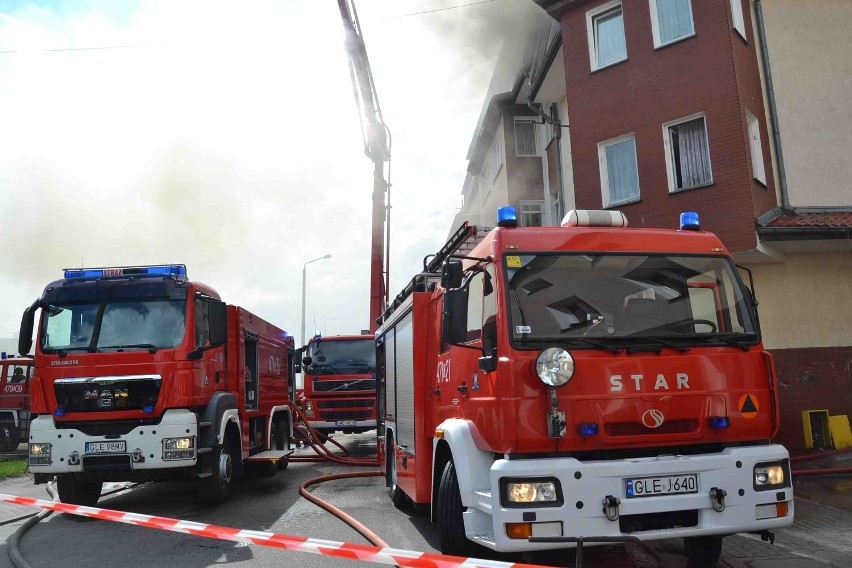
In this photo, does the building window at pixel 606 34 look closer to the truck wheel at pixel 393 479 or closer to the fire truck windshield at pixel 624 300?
the truck wheel at pixel 393 479

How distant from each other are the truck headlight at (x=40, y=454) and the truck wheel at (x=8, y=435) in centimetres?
974

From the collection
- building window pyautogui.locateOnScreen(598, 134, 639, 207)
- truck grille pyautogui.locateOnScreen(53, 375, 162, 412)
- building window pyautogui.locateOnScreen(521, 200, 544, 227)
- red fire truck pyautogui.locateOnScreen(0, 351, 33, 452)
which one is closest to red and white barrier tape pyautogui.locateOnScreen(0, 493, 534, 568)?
truck grille pyautogui.locateOnScreen(53, 375, 162, 412)

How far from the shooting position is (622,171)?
13797 millimetres

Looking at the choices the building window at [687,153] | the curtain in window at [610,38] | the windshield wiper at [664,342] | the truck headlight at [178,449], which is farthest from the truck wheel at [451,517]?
the curtain in window at [610,38]

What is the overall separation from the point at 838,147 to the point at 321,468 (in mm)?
11285

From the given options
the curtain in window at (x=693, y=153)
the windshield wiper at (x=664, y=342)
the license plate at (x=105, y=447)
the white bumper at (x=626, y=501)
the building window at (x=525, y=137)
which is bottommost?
the white bumper at (x=626, y=501)

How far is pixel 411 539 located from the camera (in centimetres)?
651

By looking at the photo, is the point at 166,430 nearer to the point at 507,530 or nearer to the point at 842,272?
the point at 507,530

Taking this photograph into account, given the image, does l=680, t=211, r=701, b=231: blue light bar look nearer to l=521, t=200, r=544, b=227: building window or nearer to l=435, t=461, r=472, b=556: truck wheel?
l=435, t=461, r=472, b=556: truck wheel

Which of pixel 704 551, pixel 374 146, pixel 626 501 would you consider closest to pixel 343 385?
pixel 374 146

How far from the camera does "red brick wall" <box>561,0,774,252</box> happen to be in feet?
39.1

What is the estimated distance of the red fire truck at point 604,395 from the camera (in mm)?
4234

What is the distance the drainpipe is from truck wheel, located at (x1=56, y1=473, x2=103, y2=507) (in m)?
11.7

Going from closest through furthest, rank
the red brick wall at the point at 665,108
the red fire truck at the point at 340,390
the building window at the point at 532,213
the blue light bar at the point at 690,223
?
the blue light bar at the point at 690,223, the red brick wall at the point at 665,108, the red fire truck at the point at 340,390, the building window at the point at 532,213
